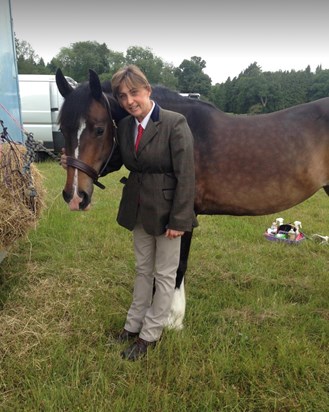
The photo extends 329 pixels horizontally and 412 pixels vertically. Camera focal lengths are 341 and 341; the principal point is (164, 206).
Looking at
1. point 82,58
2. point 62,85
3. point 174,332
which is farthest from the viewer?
point 82,58

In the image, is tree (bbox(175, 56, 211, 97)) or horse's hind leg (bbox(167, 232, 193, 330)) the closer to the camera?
horse's hind leg (bbox(167, 232, 193, 330))

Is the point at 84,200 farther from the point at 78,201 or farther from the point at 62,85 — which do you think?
the point at 62,85

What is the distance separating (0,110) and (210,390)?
290cm

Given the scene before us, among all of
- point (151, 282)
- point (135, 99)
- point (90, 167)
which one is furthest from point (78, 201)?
point (151, 282)

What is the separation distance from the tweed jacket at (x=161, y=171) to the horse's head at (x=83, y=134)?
16cm

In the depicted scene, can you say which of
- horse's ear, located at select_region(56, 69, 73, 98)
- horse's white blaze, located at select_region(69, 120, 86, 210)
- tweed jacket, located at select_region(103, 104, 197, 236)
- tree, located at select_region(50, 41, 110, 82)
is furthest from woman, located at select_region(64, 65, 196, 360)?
tree, located at select_region(50, 41, 110, 82)

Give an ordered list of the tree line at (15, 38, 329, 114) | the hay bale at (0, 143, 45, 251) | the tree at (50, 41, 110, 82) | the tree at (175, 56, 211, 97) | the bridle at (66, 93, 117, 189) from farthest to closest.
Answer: the tree at (175, 56, 211, 97)
the tree at (50, 41, 110, 82)
the tree line at (15, 38, 329, 114)
the hay bale at (0, 143, 45, 251)
the bridle at (66, 93, 117, 189)

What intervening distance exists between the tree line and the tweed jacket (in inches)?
1818

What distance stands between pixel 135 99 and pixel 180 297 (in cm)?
155

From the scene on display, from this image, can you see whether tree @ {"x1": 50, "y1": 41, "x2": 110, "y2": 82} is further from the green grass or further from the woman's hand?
the woman's hand

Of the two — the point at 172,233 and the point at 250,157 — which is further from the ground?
the point at 250,157

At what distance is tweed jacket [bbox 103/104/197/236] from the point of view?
204 cm

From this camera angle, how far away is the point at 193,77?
69.1m

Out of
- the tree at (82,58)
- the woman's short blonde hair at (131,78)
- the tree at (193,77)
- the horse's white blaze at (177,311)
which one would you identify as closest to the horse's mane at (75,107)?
the woman's short blonde hair at (131,78)
